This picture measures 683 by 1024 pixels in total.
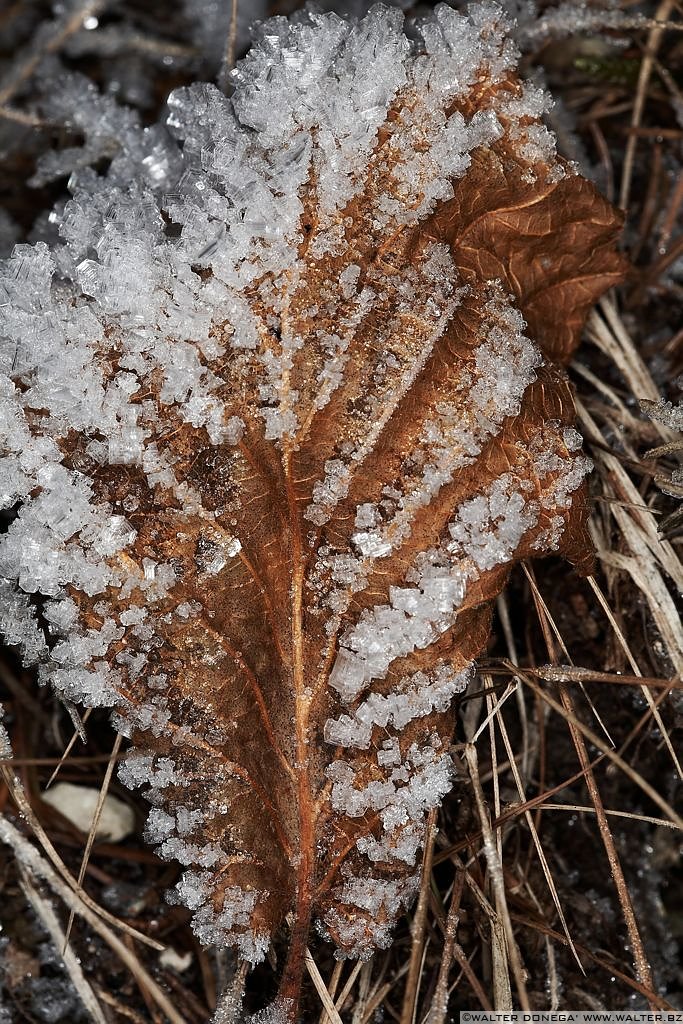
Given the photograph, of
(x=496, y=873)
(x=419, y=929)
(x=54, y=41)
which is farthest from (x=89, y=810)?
(x=54, y=41)

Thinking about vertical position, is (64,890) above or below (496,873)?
above

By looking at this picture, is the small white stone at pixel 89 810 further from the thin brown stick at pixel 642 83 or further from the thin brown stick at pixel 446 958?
the thin brown stick at pixel 642 83

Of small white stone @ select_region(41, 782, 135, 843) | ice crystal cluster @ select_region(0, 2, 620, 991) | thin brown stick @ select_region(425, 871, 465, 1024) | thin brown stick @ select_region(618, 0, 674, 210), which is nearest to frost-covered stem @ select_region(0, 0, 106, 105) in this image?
ice crystal cluster @ select_region(0, 2, 620, 991)

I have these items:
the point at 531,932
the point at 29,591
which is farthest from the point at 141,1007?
the point at 29,591

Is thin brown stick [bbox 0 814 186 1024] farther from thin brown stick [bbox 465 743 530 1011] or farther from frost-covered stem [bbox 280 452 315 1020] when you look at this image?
thin brown stick [bbox 465 743 530 1011]

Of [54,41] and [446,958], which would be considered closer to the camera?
[446,958]

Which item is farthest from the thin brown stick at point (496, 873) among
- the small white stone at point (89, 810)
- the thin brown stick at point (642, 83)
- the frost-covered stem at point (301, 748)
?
the thin brown stick at point (642, 83)

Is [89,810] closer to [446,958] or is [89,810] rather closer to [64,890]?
[64,890]

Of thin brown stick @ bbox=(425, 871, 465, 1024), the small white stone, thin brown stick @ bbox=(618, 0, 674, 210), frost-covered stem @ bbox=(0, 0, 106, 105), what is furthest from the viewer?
frost-covered stem @ bbox=(0, 0, 106, 105)
